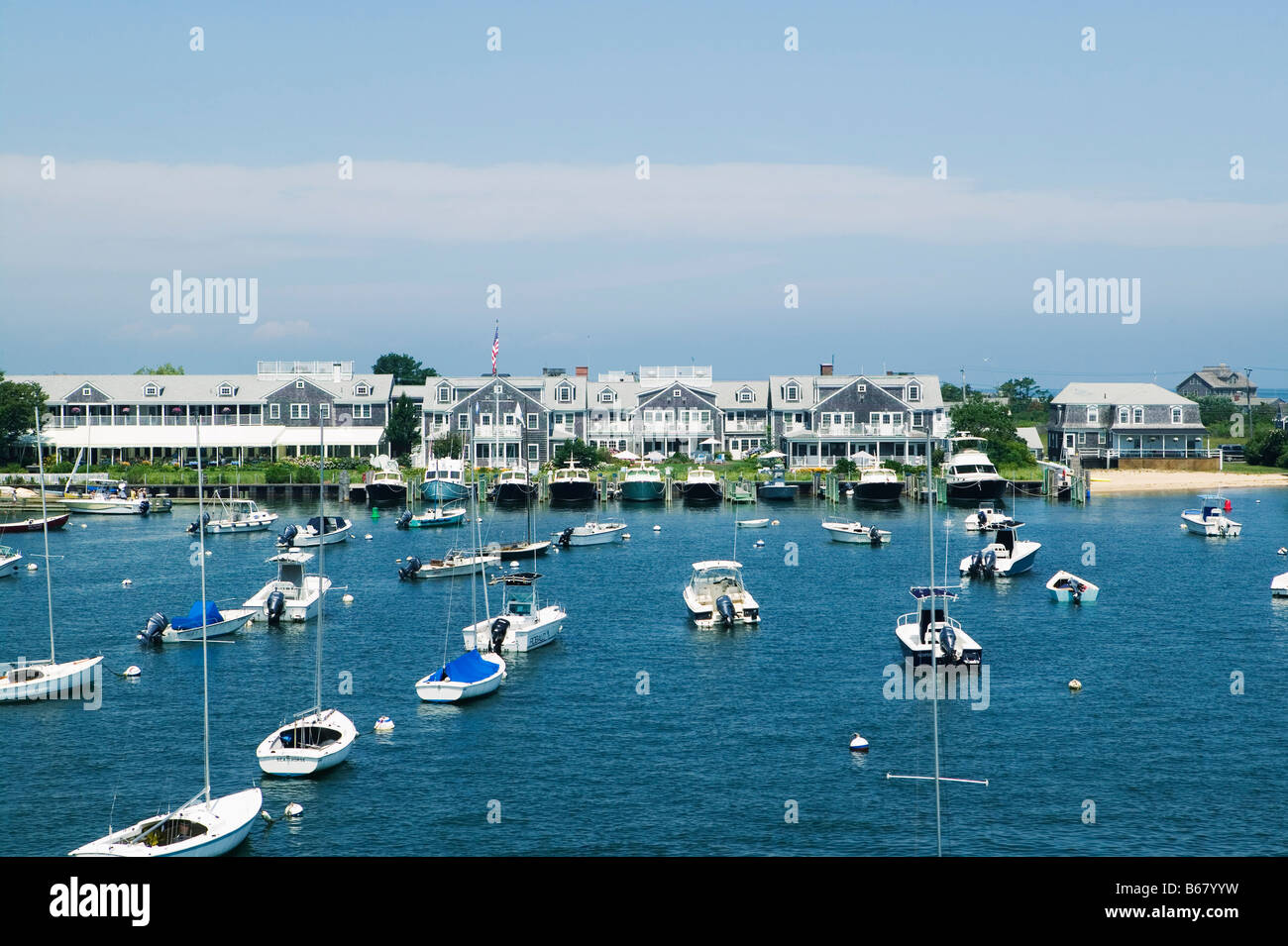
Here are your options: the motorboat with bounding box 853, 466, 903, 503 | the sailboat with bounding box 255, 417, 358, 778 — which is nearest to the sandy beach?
the motorboat with bounding box 853, 466, 903, 503

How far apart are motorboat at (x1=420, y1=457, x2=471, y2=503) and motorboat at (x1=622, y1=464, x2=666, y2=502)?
45.0 ft

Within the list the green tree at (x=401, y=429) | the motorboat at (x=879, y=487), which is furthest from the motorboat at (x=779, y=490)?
the green tree at (x=401, y=429)

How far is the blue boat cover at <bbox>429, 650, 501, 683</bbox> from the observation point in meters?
39.5

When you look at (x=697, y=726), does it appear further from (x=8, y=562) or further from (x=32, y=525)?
(x=32, y=525)

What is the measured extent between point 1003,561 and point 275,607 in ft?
117

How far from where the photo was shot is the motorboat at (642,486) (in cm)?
10756

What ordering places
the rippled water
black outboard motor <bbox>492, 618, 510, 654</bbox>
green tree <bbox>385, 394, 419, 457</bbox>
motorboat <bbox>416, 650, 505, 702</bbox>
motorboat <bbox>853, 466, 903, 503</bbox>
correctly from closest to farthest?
the rippled water
motorboat <bbox>416, 650, 505, 702</bbox>
black outboard motor <bbox>492, 618, 510, 654</bbox>
motorboat <bbox>853, 466, 903, 503</bbox>
green tree <bbox>385, 394, 419, 457</bbox>

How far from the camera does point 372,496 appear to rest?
104 meters

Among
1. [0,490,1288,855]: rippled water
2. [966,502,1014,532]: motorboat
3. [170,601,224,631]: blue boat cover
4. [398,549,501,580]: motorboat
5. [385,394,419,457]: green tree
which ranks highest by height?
[385,394,419,457]: green tree

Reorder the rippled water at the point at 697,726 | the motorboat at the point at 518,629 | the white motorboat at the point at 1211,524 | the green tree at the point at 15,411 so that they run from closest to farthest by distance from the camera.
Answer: the rippled water at the point at 697,726 → the motorboat at the point at 518,629 → the white motorboat at the point at 1211,524 → the green tree at the point at 15,411

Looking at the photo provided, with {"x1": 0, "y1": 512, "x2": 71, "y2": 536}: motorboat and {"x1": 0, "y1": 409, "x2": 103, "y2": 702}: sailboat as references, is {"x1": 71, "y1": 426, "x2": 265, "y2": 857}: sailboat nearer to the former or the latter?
{"x1": 0, "y1": 409, "x2": 103, "y2": 702}: sailboat

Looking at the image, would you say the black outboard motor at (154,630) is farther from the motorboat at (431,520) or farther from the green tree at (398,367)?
the green tree at (398,367)

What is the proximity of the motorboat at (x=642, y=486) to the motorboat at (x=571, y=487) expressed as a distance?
287cm

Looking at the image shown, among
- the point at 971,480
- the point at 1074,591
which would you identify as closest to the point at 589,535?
the point at 1074,591
